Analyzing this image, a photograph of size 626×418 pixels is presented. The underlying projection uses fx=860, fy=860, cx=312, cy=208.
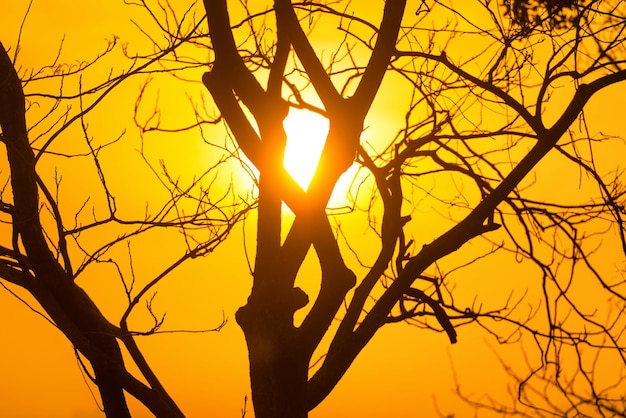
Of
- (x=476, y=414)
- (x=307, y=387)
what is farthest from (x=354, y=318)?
(x=476, y=414)

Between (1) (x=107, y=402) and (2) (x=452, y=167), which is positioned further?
(2) (x=452, y=167)

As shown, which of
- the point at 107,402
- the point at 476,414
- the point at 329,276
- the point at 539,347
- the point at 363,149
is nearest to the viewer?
the point at 476,414

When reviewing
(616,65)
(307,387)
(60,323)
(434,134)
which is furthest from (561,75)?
(60,323)

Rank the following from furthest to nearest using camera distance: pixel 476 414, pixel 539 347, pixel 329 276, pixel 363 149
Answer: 1. pixel 363 149
2. pixel 539 347
3. pixel 329 276
4. pixel 476 414

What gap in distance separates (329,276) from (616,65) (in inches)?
87.4

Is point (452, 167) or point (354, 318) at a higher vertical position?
point (452, 167)

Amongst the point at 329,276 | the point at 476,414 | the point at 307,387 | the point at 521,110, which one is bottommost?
the point at 476,414

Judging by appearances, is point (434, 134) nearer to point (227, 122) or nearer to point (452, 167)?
point (452, 167)

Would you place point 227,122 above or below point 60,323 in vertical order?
above

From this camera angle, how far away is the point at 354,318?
5.75m

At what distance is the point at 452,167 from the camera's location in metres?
6.70

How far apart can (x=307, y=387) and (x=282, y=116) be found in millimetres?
1693

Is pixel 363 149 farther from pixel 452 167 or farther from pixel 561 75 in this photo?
pixel 561 75

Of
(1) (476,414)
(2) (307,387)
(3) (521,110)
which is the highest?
(3) (521,110)
